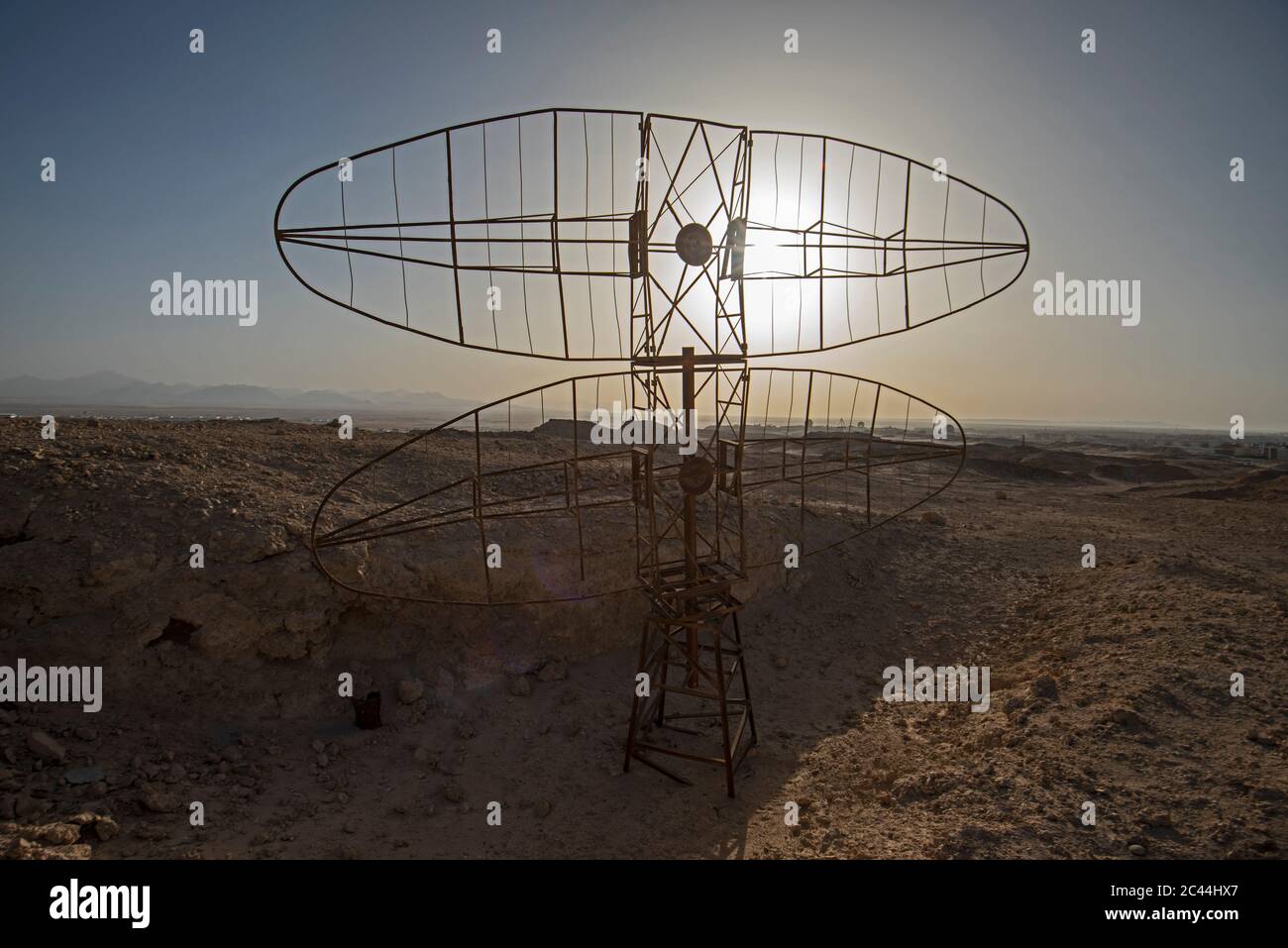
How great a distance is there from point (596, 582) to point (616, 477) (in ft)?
18.4

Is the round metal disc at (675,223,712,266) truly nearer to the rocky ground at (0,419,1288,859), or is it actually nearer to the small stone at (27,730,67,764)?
the rocky ground at (0,419,1288,859)

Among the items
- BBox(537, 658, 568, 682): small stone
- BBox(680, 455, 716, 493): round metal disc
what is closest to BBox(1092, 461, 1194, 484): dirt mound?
BBox(537, 658, 568, 682): small stone

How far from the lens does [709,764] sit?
1048cm

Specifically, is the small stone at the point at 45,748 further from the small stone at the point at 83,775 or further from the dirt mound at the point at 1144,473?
the dirt mound at the point at 1144,473

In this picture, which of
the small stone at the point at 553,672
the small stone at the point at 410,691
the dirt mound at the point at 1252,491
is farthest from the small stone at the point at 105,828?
the dirt mound at the point at 1252,491

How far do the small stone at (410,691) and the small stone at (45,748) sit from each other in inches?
179

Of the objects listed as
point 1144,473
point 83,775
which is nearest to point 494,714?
point 83,775

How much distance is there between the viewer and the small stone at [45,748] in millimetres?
8391

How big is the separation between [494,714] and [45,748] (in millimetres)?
6397

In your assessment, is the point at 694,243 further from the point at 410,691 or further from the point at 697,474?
the point at 410,691

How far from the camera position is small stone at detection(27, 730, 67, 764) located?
8.39 metres

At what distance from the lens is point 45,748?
841 cm

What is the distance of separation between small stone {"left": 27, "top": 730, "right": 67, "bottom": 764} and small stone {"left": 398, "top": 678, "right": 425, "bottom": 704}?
15.0 feet
